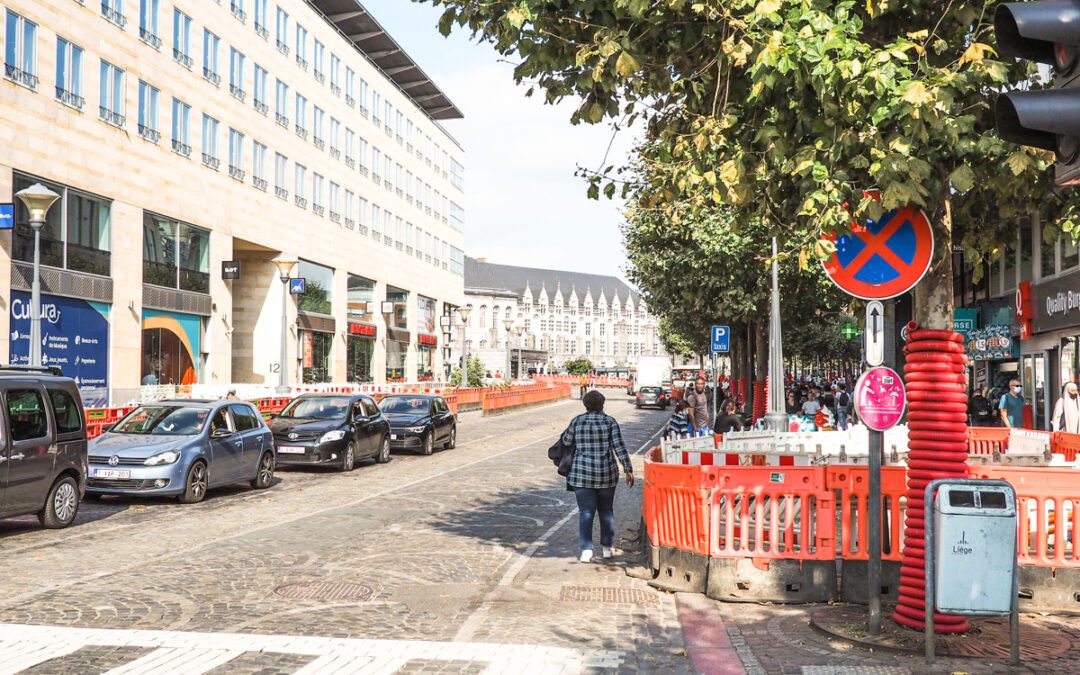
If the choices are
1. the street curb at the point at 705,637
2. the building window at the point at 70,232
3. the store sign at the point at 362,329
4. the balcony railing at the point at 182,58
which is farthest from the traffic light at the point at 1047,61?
the store sign at the point at 362,329

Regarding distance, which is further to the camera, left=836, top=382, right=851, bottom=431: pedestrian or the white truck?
the white truck

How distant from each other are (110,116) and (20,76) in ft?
13.8

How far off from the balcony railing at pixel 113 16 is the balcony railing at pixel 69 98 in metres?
2.89

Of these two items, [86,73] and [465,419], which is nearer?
[86,73]

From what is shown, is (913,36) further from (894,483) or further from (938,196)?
(894,483)

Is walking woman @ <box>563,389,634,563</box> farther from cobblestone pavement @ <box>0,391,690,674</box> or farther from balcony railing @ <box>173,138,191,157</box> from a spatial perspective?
balcony railing @ <box>173,138,191,157</box>

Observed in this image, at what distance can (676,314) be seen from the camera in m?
37.4

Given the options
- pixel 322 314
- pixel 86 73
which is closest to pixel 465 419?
pixel 322 314

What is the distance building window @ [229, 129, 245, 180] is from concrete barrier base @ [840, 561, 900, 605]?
1314 inches

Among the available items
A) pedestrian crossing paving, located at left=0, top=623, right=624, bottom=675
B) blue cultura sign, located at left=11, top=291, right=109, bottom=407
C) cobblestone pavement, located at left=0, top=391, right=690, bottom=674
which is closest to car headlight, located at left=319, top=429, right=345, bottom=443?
cobblestone pavement, located at left=0, top=391, right=690, bottom=674

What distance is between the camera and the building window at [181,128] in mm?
33062

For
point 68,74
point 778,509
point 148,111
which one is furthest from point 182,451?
point 148,111

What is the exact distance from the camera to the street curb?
20.1ft

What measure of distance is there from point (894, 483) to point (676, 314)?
96.3 feet
